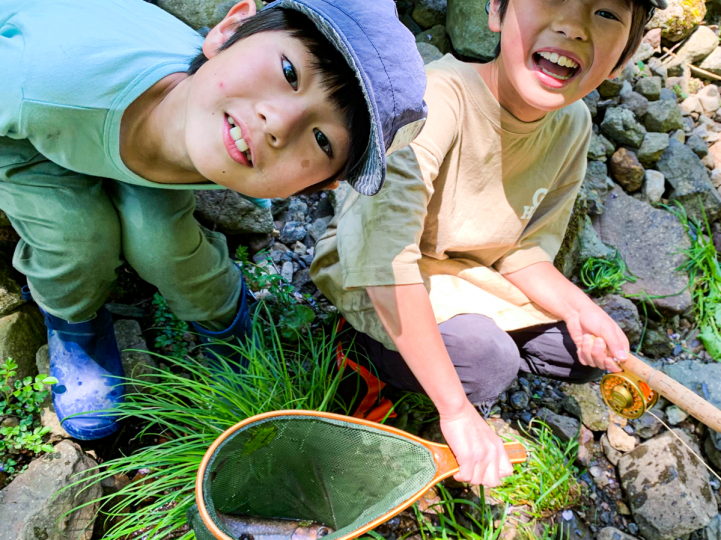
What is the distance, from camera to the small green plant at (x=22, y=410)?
1.74m

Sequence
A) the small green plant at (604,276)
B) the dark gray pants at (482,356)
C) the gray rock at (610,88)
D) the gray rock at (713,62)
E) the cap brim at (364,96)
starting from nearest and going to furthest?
the cap brim at (364,96) < the dark gray pants at (482,356) < the small green plant at (604,276) < the gray rock at (610,88) < the gray rock at (713,62)

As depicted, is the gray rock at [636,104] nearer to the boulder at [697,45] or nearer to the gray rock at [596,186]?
the gray rock at [596,186]

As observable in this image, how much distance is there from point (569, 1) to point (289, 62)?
78 cm

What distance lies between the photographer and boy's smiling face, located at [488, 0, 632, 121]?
4.78 ft

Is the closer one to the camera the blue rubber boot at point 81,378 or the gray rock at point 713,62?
the blue rubber boot at point 81,378

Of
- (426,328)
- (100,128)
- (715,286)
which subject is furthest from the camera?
(715,286)

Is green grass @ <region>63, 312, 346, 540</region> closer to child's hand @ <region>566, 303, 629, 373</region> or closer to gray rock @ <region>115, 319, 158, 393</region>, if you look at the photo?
gray rock @ <region>115, 319, 158, 393</region>

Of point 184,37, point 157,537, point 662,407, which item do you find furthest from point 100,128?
point 662,407

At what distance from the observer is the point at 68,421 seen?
181cm

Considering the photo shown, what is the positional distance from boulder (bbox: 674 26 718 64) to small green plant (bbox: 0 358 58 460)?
13.7 feet

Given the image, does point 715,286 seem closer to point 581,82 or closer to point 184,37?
point 581,82

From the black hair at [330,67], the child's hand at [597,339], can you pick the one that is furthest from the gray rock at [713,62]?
the black hair at [330,67]

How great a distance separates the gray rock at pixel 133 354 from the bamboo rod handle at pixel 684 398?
1.70 m

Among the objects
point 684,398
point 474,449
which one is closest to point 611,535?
point 684,398
